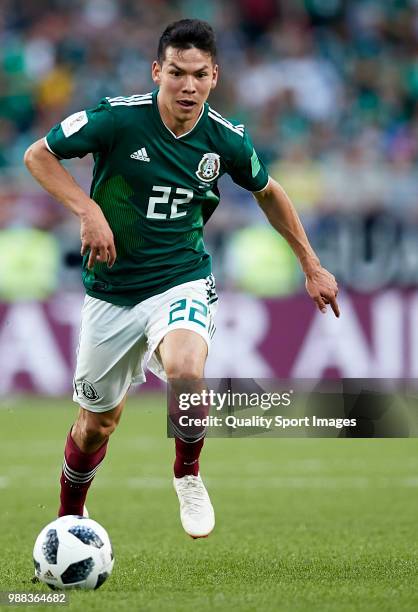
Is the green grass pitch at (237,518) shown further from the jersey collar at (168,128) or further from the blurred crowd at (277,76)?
the blurred crowd at (277,76)

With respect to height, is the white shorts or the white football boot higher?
the white shorts

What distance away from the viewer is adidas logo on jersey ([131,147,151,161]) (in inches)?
217

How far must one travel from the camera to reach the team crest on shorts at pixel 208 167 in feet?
18.4

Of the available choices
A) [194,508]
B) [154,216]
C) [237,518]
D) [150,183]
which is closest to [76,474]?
[194,508]

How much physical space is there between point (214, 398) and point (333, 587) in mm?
977

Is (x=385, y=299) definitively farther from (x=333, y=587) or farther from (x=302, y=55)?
(x=333, y=587)

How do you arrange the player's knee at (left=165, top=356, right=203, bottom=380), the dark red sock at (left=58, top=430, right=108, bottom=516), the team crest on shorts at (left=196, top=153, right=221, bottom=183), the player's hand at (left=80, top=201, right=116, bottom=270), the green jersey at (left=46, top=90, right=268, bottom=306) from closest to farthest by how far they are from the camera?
the player's hand at (left=80, top=201, right=116, bottom=270) < the player's knee at (left=165, top=356, right=203, bottom=380) < the green jersey at (left=46, top=90, right=268, bottom=306) < the team crest on shorts at (left=196, top=153, right=221, bottom=183) < the dark red sock at (left=58, top=430, right=108, bottom=516)

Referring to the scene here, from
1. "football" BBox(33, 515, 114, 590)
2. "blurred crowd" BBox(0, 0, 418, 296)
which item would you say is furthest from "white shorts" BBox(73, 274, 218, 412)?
"blurred crowd" BBox(0, 0, 418, 296)

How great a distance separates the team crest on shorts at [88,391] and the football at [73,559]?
86cm

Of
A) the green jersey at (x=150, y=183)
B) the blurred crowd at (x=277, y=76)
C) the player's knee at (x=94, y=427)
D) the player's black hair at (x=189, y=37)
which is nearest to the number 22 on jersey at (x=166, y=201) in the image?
the green jersey at (x=150, y=183)

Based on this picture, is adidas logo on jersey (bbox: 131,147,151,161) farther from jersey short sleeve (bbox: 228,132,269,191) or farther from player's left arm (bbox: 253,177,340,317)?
player's left arm (bbox: 253,177,340,317)

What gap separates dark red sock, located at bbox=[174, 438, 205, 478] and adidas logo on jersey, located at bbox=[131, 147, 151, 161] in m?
1.31

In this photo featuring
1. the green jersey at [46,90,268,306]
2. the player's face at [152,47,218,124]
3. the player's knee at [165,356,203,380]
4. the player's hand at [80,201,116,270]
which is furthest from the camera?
the green jersey at [46,90,268,306]

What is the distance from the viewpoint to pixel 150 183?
553 centimetres
